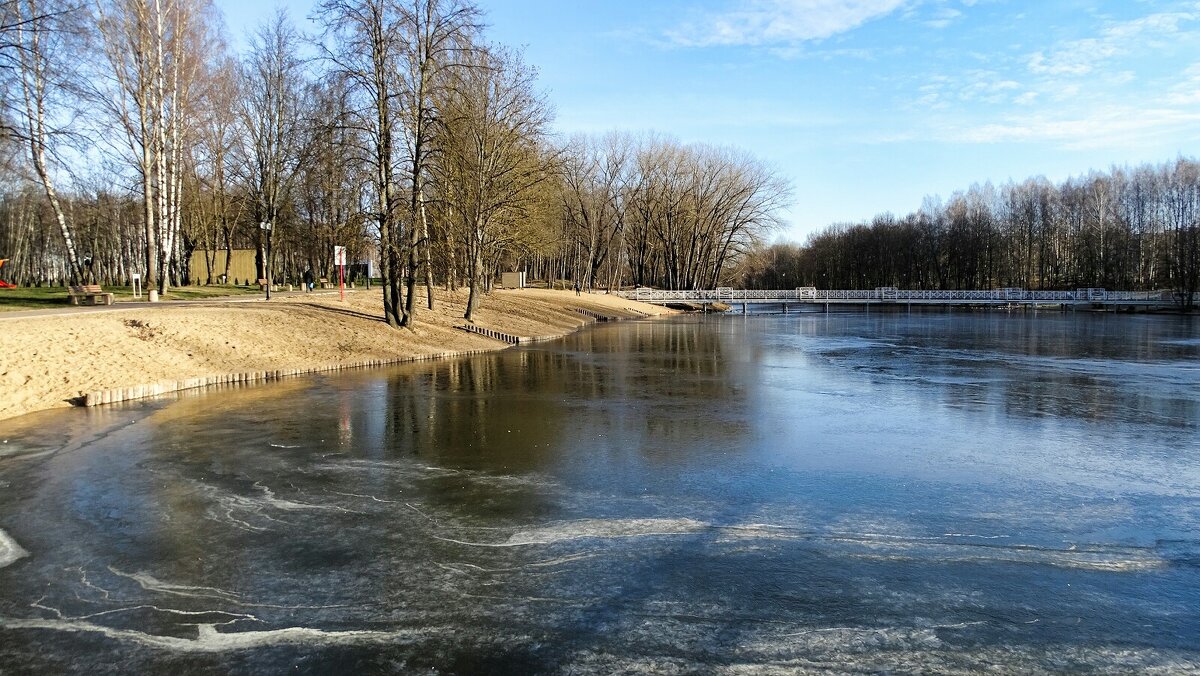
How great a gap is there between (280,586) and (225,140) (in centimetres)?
4452

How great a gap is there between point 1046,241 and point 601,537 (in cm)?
9871

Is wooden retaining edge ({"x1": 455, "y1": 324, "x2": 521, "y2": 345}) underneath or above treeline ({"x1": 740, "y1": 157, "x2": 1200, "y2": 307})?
underneath

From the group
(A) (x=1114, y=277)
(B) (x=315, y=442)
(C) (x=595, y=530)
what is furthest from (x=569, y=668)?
(A) (x=1114, y=277)

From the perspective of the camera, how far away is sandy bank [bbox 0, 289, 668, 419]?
1526 centimetres

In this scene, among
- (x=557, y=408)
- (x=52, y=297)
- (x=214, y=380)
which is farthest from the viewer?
(x=52, y=297)

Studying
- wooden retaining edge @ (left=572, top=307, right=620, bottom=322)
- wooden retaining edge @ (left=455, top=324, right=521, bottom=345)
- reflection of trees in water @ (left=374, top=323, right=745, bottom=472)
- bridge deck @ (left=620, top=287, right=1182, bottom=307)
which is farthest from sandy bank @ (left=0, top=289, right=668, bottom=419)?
bridge deck @ (left=620, top=287, right=1182, bottom=307)

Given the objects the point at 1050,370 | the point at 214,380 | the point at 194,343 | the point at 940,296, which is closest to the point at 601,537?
the point at 214,380

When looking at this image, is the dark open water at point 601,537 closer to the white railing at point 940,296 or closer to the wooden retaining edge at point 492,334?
the wooden retaining edge at point 492,334

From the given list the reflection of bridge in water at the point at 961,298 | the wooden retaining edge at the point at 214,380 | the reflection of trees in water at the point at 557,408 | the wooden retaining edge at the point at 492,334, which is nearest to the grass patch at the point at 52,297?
the wooden retaining edge at the point at 214,380

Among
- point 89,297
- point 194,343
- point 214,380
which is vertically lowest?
point 214,380

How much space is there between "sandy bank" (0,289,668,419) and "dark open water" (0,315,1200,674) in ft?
5.33

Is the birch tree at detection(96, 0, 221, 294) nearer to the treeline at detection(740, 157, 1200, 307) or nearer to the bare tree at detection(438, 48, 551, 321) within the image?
the bare tree at detection(438, 48, 551, 321)

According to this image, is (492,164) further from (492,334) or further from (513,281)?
(513,281)

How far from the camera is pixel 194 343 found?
771 inches
